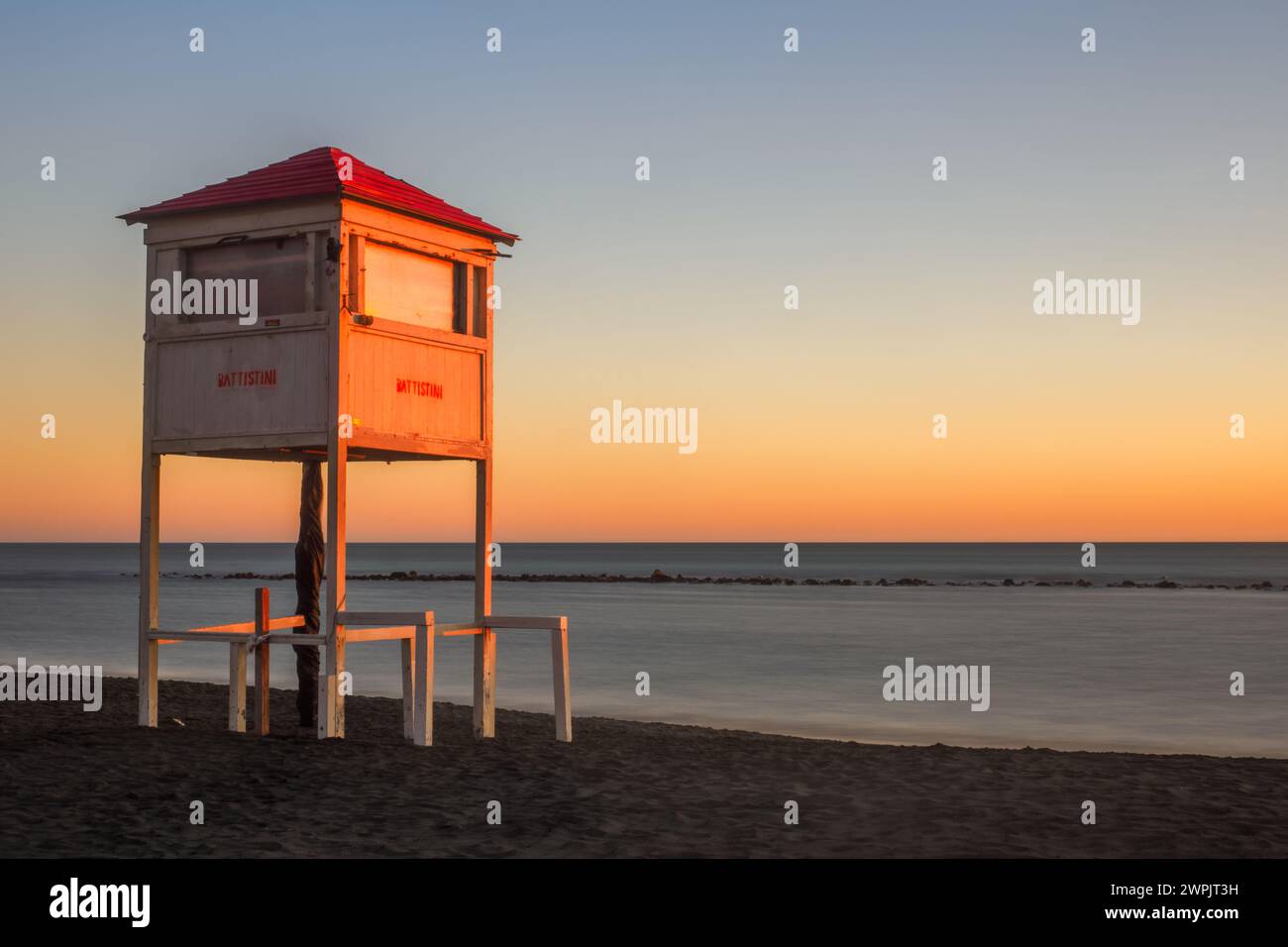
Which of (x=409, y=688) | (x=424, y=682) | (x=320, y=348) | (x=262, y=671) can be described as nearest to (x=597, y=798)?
(x=424, y=682)

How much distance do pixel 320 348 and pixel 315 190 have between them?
1.60 metres

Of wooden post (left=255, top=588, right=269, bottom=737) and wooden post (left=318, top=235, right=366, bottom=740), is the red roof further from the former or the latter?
wooden post (left=255, top=588, right=269, bottom=737)

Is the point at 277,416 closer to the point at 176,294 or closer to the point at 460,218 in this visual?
the point at 176,294

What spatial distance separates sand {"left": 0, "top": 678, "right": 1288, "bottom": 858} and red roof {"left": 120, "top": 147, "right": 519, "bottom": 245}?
5596 millimetres

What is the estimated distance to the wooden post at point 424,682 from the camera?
45.5 feet

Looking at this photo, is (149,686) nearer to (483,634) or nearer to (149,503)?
(149,503)

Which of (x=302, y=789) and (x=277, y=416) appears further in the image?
(x=277, y=416)

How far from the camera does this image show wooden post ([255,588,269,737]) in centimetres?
1418

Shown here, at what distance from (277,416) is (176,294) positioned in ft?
6.44

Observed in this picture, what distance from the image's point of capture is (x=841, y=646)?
40.0 meters

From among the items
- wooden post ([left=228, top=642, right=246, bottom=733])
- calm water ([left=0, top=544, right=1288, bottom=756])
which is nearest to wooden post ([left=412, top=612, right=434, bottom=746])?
wooden post ([left=228, top=642, right=246, bottom=733])

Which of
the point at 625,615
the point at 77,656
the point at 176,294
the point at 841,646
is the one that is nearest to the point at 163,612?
the point at 625,615

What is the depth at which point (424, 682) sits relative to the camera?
14047 millimetres

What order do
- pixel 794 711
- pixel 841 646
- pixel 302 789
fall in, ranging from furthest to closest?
pixel 841 646, pixel 794 711, pixel 302 789
